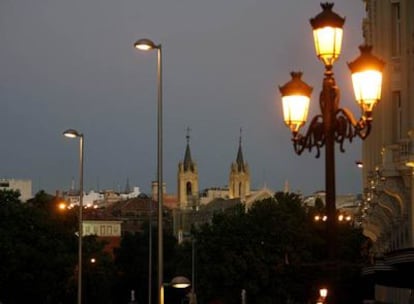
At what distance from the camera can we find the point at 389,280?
17.5 metres

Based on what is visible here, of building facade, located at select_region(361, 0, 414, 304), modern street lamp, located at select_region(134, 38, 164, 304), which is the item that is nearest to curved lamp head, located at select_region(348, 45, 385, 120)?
modern street lamp, located at select_region(134, 38, 164, 304)

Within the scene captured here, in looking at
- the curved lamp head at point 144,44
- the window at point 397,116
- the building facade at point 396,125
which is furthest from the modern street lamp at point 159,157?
the window at point 397,116

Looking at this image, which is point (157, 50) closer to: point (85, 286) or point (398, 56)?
point (398, 56)

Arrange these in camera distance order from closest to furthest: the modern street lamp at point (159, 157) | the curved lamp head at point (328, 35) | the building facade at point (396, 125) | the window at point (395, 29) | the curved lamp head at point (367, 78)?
the curved lamp head at point (367, 78) → the curved lamp head at point (328, 35) → the modern street lamp at point (159, 157) → the building facade at point (396, 125) → the window at point (395, 29)

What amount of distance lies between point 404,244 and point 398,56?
21.1ft

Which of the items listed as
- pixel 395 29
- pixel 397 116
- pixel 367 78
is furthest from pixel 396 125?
pixel 367 78

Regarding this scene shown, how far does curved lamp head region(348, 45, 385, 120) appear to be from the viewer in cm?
1187

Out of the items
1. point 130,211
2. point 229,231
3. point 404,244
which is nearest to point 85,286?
point 229,231

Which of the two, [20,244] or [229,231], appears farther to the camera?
[229,231]

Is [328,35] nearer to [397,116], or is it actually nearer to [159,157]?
[159,157]

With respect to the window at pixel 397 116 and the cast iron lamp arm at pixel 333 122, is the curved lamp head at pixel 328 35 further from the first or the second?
the window at pixel 397 116

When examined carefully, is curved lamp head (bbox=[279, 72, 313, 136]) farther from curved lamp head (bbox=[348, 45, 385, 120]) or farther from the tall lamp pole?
curved lamp head (bbox=[348, 45, 385, 120])

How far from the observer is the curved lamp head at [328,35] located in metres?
12.1

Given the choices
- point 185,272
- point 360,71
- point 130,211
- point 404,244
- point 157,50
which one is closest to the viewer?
point 360,71
